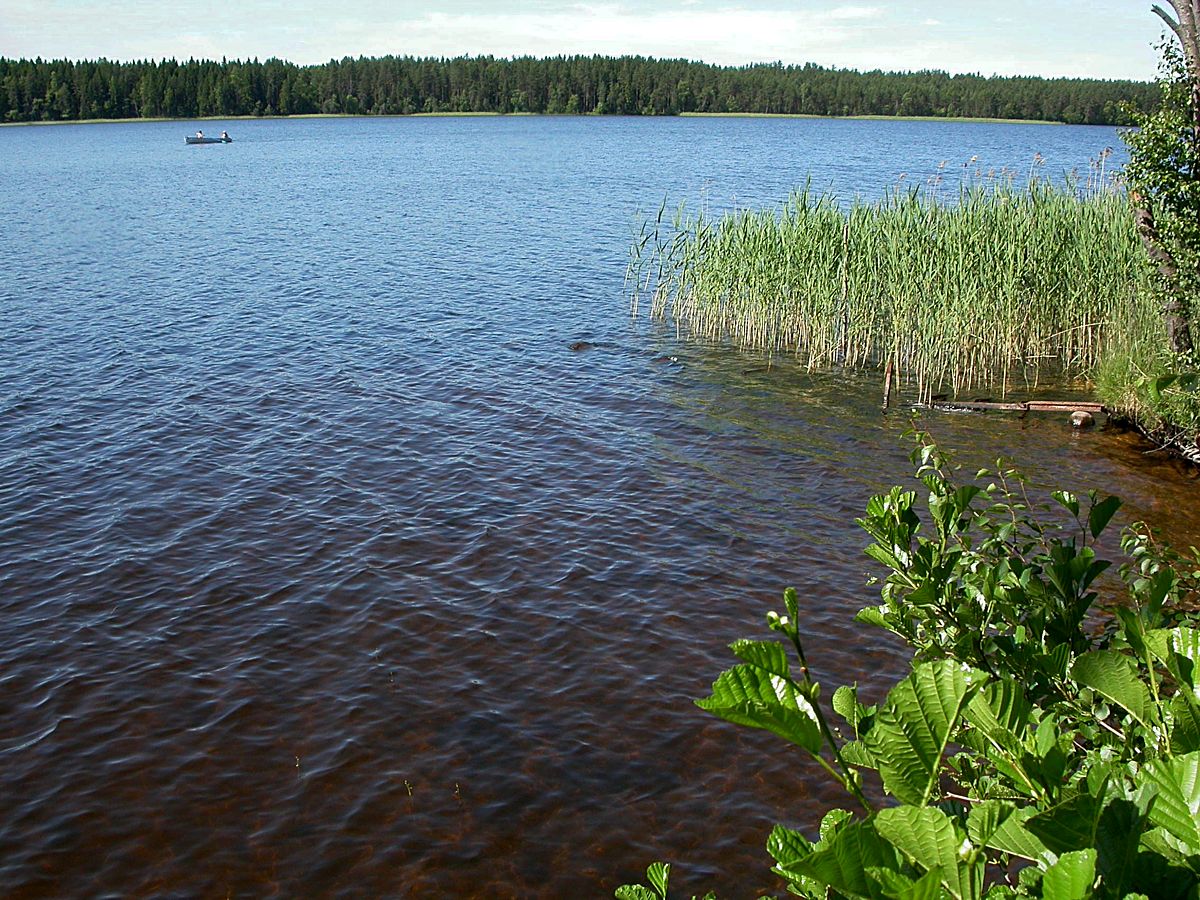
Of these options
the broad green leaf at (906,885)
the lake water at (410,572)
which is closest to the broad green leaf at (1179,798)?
the broad green leaf at (906,885)

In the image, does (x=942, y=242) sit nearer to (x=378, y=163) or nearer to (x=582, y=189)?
(x=582, y=189)

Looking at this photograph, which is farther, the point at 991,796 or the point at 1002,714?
the point at 991,796

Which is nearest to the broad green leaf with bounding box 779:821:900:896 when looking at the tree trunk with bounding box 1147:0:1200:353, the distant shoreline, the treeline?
the tree trunk with bounding box 1147:0:1200:353

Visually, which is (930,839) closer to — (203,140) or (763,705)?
(763,705)

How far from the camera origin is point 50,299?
2383 cm

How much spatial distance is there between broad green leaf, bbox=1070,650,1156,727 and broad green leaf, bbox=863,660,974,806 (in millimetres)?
376

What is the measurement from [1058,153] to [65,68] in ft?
349

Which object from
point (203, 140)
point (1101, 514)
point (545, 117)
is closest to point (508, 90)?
point (545, 117)

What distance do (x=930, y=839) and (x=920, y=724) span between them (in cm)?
22

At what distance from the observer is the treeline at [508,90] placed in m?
113

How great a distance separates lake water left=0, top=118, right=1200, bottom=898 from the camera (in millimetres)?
7078

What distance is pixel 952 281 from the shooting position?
16.1 metres

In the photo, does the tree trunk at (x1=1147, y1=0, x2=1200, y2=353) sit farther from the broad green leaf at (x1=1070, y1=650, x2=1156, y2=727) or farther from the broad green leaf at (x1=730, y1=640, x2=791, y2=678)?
the broad green leaf at (x1=730, y1=640, x2=791, y2=678)

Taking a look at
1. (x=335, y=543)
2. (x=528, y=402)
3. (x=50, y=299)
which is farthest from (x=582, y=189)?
(x=335, y=543)
